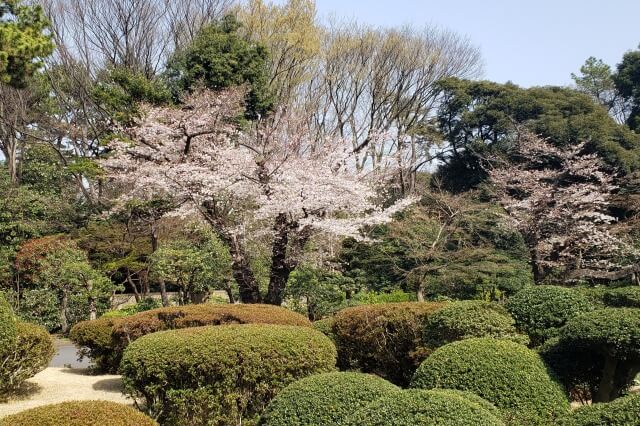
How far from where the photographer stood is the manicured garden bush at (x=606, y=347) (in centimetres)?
421

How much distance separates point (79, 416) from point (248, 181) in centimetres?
952

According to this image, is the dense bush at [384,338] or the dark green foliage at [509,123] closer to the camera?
the dense bush at [384,338]

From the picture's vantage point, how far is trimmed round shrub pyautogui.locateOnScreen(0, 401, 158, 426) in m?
2.95

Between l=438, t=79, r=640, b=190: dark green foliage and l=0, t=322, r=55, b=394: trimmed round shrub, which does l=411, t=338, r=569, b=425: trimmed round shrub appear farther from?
l=438, t=79, r=640, b=190: dark green foliage

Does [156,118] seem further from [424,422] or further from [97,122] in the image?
[424,422]

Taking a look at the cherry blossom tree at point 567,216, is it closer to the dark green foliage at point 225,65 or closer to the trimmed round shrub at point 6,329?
the dark green foliage at point 225,65

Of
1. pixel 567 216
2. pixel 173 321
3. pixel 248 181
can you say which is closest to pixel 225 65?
pixel 248 181

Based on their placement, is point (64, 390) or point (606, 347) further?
point (64, 390)

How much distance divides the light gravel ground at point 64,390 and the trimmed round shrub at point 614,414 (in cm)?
469

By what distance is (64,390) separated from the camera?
22.7ft

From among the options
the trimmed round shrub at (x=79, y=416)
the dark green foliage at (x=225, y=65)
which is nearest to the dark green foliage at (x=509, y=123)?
the dark green foliage at (x=225, y=65)

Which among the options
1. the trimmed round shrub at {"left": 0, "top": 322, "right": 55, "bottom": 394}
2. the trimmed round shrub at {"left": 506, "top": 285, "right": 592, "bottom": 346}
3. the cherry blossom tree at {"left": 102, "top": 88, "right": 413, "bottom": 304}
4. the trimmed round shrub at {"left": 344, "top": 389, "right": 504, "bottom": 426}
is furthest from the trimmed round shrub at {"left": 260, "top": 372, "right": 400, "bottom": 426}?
the cherry blossom tree at {"left": 102, "top": 88, "right": 413, "bottom": 304}

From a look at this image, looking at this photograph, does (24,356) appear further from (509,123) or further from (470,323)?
(509,123)

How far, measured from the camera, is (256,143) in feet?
45.5
